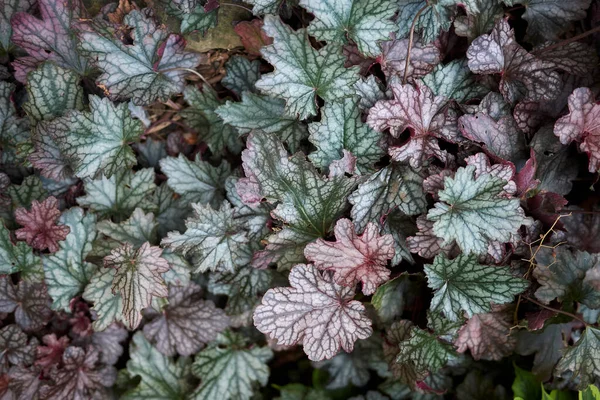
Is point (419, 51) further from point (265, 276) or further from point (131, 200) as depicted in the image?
point (131, 200)

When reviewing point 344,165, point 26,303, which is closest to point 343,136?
point 344,165

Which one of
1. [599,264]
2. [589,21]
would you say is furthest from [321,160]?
[589,21]

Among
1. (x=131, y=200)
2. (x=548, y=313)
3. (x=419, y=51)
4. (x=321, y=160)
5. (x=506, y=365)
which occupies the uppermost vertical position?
(x=419, y=51)

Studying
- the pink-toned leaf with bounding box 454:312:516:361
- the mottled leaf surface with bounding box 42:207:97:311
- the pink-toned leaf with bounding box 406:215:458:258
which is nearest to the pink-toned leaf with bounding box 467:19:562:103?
the pink-toned leaf with bounding box 406:215:458:258

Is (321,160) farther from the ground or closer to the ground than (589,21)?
closer to the ground

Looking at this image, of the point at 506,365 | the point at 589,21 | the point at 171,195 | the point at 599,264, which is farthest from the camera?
the point at 506,365

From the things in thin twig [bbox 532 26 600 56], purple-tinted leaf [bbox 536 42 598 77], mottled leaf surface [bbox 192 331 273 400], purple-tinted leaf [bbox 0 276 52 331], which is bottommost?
mottled leaf surface [bbox 192 331 273 400]

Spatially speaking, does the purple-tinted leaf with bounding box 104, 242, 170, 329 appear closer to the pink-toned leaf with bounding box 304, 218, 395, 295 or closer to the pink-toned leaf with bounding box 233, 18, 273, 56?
the pink-toned leaf with bounding box 304, 218, 395, 295
